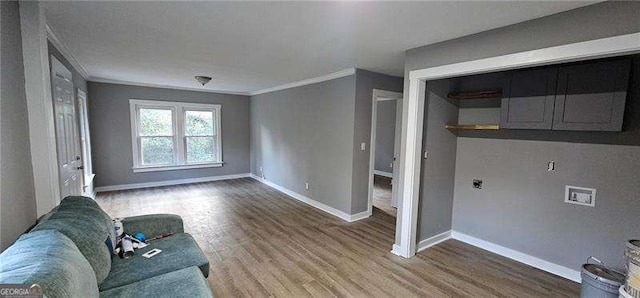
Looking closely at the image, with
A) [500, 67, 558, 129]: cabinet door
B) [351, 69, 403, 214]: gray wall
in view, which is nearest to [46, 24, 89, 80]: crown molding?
[351, 69, 403, 214]: gray wall

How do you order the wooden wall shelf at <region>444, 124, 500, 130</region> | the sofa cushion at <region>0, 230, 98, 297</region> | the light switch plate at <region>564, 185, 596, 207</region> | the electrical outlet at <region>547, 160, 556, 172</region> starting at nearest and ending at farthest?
the sofa cushion at <region>0, 230, 98, 297</region>, the light switch plate at <region>564, 185, 596, 207</region>, the electrical outlet at <region>547, 160, 556, 172</region>, the wooden wall shelf at <region>444, 124, 500, 130</region>

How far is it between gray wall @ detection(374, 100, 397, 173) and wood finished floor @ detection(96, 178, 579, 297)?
3.39 m

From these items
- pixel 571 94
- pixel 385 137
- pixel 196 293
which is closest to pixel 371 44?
pixel 571 94

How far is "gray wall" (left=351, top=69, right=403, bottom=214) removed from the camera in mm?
4000

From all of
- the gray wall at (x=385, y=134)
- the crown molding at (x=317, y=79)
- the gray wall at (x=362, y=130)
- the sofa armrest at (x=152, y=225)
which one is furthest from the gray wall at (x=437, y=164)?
the gray wall at (x=385, y=134)

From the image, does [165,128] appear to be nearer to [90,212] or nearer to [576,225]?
[90,212]

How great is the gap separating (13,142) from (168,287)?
136cm

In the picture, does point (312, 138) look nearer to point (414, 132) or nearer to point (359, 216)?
point (359, 216)

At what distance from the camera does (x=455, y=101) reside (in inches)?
136

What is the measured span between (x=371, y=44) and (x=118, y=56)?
3262 mm

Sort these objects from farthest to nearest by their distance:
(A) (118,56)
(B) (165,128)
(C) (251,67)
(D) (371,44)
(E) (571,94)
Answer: (B) (165,128) → (C) (251,67) → (A) (118,56) → (D) (371,44) → (E) (571,94)

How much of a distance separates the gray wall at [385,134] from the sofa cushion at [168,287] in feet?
21.5

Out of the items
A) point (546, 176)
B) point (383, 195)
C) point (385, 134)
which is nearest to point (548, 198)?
point (546, 176)

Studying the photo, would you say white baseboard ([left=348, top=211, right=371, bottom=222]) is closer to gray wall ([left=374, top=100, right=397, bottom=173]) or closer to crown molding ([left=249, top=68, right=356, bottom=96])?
crown molding ([left=249, top=68, right=356, bottom=96])
